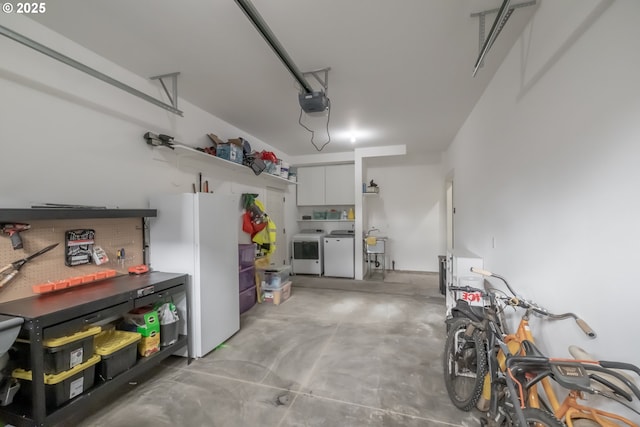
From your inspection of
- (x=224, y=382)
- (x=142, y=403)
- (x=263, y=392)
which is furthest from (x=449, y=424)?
(x=142, y=403)

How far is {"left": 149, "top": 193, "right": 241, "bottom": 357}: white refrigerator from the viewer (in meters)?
2.45

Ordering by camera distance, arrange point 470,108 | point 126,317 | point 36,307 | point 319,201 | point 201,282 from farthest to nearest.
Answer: point 319,201
point 470,108
point 201,282
point 126,317
point 36,307

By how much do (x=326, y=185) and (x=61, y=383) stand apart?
508cm

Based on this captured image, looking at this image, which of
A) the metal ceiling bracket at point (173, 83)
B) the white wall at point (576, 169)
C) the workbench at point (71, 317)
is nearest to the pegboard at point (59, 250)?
the workbench at point (71, 317)

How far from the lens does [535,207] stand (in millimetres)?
1762

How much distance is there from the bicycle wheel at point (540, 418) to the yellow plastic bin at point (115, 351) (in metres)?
2.45

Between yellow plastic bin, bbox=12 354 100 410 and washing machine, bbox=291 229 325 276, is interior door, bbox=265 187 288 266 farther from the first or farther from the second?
yellow plastic bin, bbox=12 354 100 410

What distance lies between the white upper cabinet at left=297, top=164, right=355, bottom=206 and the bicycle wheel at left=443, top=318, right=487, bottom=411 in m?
4.02

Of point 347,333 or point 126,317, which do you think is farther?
point 347,333

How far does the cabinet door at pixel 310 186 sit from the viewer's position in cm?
602

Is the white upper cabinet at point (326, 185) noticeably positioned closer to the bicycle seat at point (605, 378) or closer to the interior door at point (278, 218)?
the interior door at point (278, 218)

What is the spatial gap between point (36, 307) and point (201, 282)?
1.09 meters

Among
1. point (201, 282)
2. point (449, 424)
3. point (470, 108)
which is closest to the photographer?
point (449, 424)

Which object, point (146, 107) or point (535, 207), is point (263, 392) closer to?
point (535, 207)
